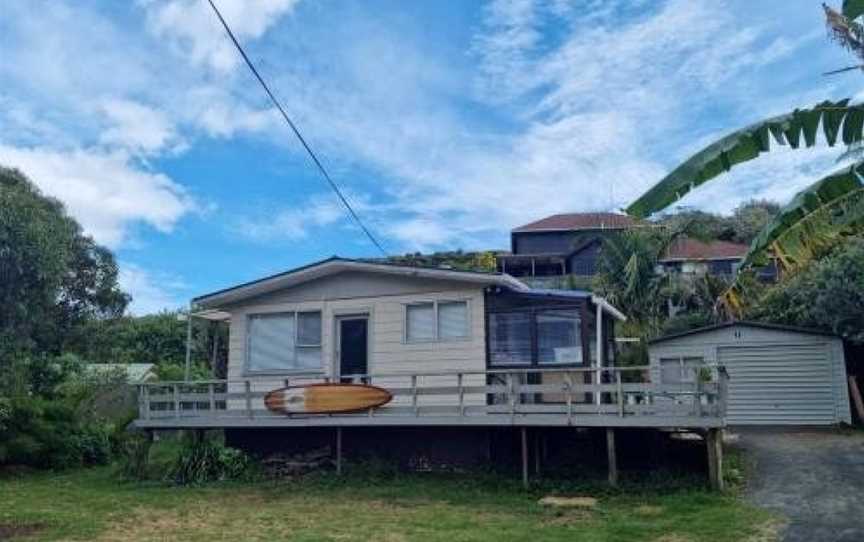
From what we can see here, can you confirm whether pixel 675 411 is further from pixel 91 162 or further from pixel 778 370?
pixel 91 162

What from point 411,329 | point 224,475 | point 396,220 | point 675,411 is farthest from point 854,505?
point 396,220

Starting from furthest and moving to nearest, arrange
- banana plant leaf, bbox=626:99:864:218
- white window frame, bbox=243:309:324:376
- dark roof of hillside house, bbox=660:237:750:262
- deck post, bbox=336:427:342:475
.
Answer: dark roof of hillside house, bbox=660:237:750:262 → white window frame, bbox=243:309:324:376 → deck post, bbox=336:427:342:475 → banana plant leaf, bbox=626:99:864:218

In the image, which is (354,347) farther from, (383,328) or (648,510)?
(648,510)

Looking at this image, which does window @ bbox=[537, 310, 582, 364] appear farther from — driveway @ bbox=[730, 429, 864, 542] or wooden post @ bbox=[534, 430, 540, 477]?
driveway @ bbox=[730, 429, 864, 542]

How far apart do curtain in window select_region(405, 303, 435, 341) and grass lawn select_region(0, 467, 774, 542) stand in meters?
2.67

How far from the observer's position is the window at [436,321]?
1510 cm

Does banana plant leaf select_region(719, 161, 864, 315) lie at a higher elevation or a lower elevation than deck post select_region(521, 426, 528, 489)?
higher

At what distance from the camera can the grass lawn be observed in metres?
9.82

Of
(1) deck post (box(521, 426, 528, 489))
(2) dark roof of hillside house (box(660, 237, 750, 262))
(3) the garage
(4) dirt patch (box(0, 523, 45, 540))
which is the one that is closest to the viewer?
(4) dirt patch (box(0, 523, 45, 540))

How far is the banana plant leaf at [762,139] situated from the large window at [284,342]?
9762 millimetres

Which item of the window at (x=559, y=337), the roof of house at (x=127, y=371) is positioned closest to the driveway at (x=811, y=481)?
the window at (x=559, y=337)

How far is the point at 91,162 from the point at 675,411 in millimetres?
12880

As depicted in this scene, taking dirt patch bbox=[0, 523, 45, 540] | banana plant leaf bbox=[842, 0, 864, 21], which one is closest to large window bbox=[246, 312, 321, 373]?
dirt patch bbox=[0, 523, 45, 540]

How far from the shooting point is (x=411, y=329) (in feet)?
50.7
